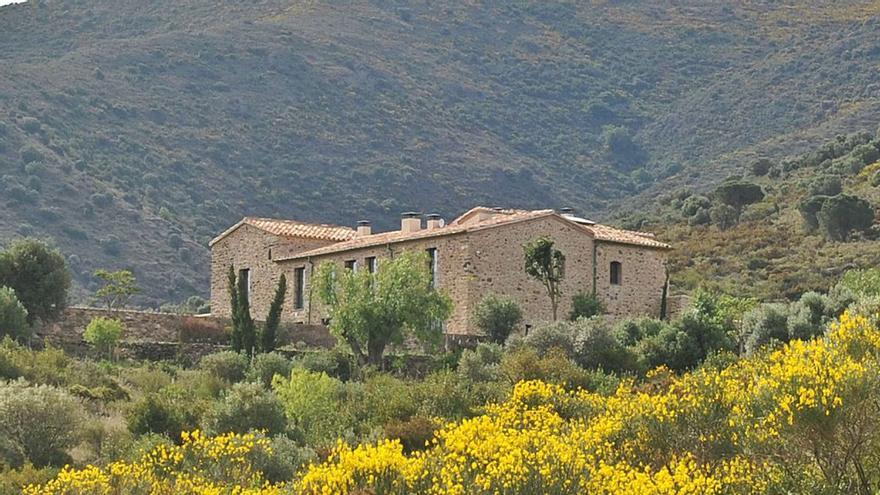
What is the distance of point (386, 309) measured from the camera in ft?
159

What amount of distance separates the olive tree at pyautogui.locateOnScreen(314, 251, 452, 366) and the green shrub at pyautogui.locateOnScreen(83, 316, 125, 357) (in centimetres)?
632

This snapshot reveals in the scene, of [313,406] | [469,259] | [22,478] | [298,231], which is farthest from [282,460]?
[298,231]

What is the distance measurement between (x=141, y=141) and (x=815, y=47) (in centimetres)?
6248

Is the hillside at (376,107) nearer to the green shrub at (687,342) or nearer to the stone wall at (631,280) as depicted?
the stone wall at (631,280)

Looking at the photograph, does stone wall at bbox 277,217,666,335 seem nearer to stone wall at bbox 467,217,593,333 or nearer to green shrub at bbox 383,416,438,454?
stone wall at bbox 467,217,593,333

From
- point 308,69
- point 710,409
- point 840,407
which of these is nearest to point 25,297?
point 710,409

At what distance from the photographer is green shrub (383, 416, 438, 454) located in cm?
3312

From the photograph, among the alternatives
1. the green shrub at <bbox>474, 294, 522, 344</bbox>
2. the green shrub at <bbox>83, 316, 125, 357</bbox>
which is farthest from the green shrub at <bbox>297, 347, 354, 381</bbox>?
the green shrub at <bbox>83, 316, 125, 357</bbox>

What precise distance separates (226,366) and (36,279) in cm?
938

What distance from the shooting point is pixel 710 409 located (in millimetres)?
27125

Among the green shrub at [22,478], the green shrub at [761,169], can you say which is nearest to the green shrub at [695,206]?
the green shrub at [761,169]

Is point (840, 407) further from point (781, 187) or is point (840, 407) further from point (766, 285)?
point (781, 187)

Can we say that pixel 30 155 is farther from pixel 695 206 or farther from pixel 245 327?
pixel 245 327

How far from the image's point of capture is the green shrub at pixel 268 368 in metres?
44.8
